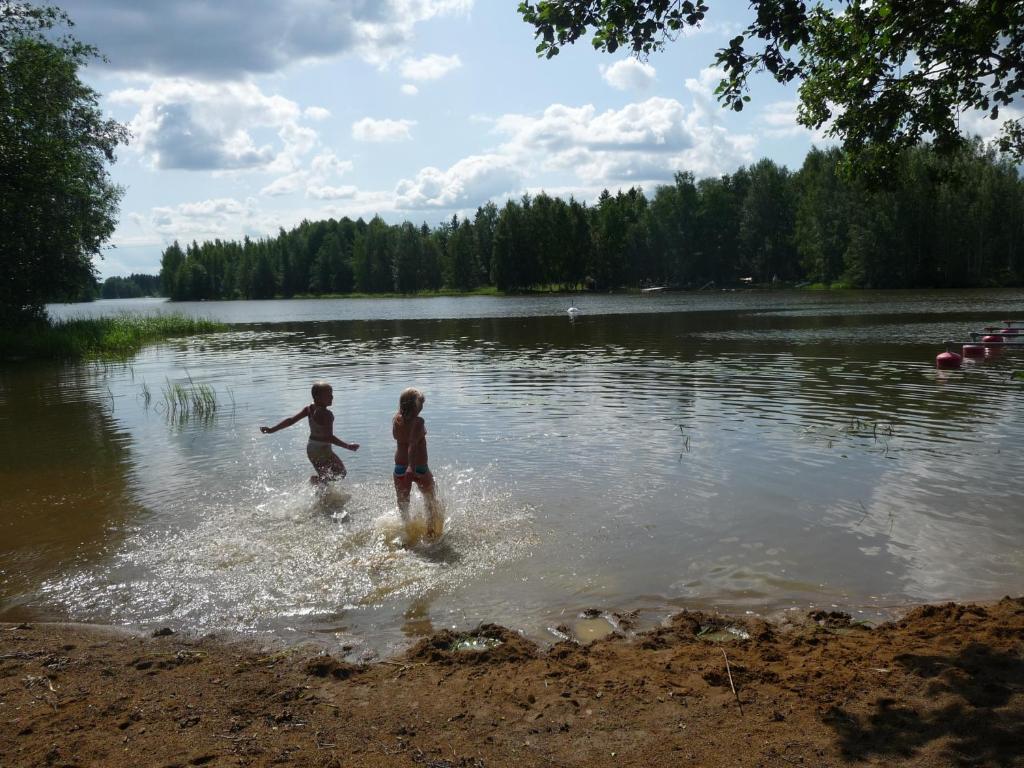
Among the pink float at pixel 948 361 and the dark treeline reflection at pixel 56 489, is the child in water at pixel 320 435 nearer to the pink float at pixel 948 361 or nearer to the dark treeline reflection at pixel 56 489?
the dark treeline reflection at pixel 56 489

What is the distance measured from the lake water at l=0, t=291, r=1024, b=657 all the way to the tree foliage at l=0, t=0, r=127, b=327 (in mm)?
12908

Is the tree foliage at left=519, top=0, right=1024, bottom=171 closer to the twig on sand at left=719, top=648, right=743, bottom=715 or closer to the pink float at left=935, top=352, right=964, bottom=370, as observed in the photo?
the twig on sand at left=719, top=648, right=743, bottom=715

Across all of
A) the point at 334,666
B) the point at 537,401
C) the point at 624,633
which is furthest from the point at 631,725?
the point at 537,401

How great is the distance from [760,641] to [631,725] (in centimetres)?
174

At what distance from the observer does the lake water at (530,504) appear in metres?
7.00

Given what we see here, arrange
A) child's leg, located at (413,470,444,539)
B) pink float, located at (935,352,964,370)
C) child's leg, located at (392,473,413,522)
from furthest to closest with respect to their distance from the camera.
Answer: pink float, located at (935,352,964,370), child's leg, located at (392,473,413,522), child's leg, located at (413,470,444,539)

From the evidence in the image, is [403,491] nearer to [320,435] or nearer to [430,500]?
[430,500]

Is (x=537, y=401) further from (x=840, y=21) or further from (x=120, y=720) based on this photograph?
(x=120, y=720)

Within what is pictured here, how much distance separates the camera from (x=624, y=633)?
6.20 meters

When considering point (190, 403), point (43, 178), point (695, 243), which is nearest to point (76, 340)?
point (43, 178)

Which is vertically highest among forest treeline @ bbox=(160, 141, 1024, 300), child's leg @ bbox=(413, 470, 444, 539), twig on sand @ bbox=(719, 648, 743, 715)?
forest treeline @ bbox=(160, 141, 1024, 300)

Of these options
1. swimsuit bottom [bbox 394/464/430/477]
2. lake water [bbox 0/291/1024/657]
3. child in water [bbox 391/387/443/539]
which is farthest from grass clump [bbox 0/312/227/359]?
child in water [bbox 391/387/443/539]

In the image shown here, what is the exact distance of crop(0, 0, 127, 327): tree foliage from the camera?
98.7 feet

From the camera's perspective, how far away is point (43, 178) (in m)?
30.0
